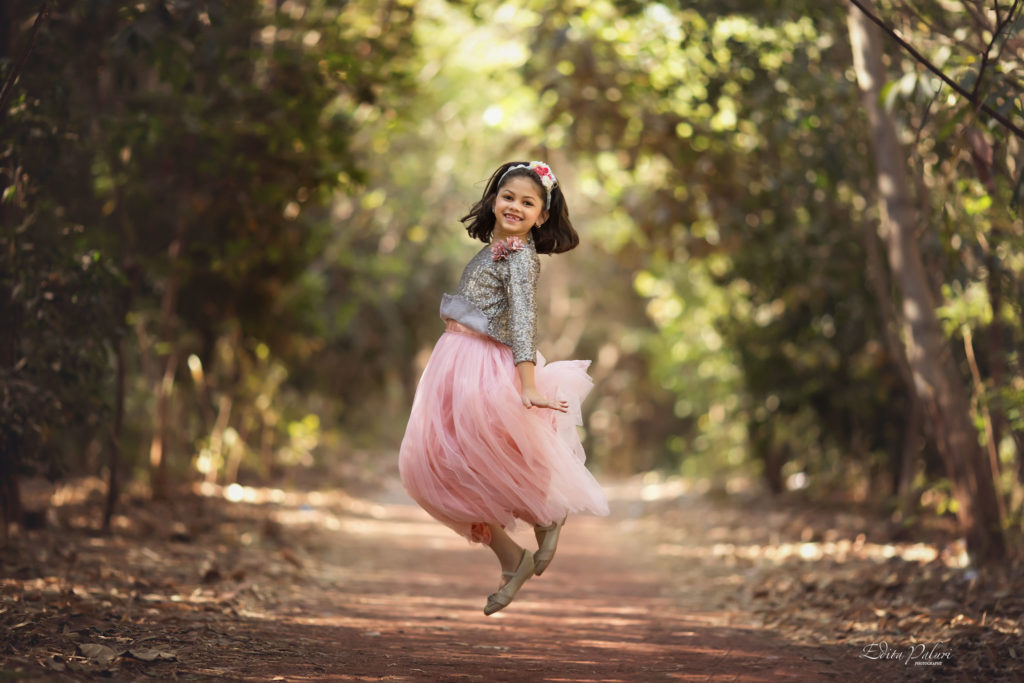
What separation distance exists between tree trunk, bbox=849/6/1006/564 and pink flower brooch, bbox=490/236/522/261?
326 cm

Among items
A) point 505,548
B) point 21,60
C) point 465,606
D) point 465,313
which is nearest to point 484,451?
point 505,548

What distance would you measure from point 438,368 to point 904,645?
2.64m

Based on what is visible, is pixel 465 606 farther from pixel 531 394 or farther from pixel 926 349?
pixel 926 349

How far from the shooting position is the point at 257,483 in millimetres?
13469

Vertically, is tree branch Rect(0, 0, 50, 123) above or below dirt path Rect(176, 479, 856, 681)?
above

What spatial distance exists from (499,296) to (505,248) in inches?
9.2

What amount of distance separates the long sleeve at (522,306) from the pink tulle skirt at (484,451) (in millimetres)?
181

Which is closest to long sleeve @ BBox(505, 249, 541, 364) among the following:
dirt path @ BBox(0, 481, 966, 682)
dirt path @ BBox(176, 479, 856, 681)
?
dirt path @ BBox(176, 479, 856, 681)

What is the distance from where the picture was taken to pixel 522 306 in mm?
4852

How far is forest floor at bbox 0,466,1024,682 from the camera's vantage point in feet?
15.1

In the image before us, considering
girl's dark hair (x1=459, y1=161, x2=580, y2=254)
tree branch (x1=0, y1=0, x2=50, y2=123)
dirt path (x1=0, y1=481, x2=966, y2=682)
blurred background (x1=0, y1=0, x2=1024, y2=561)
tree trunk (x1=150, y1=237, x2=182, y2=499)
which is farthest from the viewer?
tree trunk (x1=150, y1=237, x2=182, y2=499)

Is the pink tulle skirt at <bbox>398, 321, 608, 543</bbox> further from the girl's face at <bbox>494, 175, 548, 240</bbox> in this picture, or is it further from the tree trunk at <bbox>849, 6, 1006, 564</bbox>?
the tree trunk at <bbox>849, 6, 1006, 564</bbox>

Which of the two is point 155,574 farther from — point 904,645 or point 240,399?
point 240,399

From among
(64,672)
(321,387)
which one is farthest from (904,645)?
(321,387)
